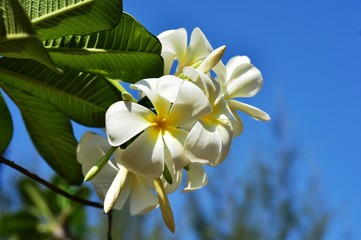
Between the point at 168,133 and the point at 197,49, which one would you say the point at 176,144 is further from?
the point at 197,49

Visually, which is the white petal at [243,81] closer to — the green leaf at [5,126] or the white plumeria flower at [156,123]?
the white plumeria flower at [156,123]

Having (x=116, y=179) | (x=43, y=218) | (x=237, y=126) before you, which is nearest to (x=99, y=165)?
(x=116, y=179)

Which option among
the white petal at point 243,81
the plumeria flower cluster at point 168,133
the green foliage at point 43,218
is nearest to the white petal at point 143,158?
the plumeria flower cluster at point 168,133

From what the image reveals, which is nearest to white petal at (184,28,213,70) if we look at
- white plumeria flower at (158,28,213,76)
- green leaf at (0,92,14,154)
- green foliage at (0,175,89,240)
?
white plumeria flower at (158,28,213,76)

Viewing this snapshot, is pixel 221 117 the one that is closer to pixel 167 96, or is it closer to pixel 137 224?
pixel 167 96

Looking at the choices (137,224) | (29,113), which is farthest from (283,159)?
(29,113)
